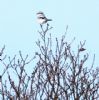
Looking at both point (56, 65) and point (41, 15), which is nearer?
point (56, 65)

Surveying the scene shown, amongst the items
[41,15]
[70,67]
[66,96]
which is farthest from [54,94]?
[41,15]

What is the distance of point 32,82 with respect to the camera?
30.3ft

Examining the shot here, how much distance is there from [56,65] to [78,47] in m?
1.18

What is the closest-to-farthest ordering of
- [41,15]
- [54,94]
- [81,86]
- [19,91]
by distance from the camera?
[19,91]
[54,94]
[81,86]
[41,15]

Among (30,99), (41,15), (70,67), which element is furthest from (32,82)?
(41,15)

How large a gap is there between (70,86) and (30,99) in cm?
151

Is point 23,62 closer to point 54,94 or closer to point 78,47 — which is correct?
point 54,94

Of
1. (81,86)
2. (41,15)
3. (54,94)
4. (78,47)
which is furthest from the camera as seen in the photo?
(41,15)

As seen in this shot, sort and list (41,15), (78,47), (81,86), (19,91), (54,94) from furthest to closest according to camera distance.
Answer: (41,15) → (78,47) → (81,86) → (54,94) → (19,91)

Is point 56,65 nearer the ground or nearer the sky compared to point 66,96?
nearer the sky

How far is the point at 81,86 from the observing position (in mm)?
10289

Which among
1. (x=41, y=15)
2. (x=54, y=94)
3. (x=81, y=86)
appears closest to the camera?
(x=54, y=94)

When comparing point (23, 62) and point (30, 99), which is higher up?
point (23, 62)

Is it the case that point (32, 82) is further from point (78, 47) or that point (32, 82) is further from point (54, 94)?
point (78, 47)
